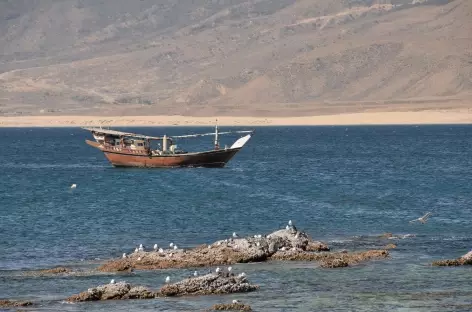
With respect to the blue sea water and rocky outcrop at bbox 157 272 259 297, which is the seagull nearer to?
the blue sea water

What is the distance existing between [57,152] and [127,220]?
7489 centimetres

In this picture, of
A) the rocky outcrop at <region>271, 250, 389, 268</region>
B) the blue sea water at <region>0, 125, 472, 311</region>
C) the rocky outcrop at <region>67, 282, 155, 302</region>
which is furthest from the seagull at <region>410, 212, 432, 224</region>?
the rocky outcrop at <region>67, 282, 155, 302</region>

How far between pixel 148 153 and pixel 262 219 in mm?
36564

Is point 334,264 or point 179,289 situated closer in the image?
point 179,289

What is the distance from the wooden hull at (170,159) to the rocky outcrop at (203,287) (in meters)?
55.7

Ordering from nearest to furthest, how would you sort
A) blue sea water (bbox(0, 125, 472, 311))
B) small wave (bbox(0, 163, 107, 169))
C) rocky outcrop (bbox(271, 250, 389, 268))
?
blue sea water (bbox(0, 125, 472, 311)) → rocky outcrop (bbox(271, 250, 389, 268)) → small wave (bbox(0, 163, 107, 169))

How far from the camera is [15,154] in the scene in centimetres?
12812

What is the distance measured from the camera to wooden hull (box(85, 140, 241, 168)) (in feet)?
304

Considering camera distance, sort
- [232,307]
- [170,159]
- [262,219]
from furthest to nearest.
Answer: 1. [170,159]
2. [262,219]
3. [232,307]

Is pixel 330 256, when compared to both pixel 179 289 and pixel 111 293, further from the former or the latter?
pixel 111 293

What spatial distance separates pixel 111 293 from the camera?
35375 millimetres

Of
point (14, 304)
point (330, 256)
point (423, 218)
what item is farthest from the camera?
point (423, 218)

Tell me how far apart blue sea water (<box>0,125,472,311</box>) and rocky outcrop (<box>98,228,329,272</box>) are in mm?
640

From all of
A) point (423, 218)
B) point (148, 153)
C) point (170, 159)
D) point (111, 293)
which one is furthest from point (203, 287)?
point (148, 153)
